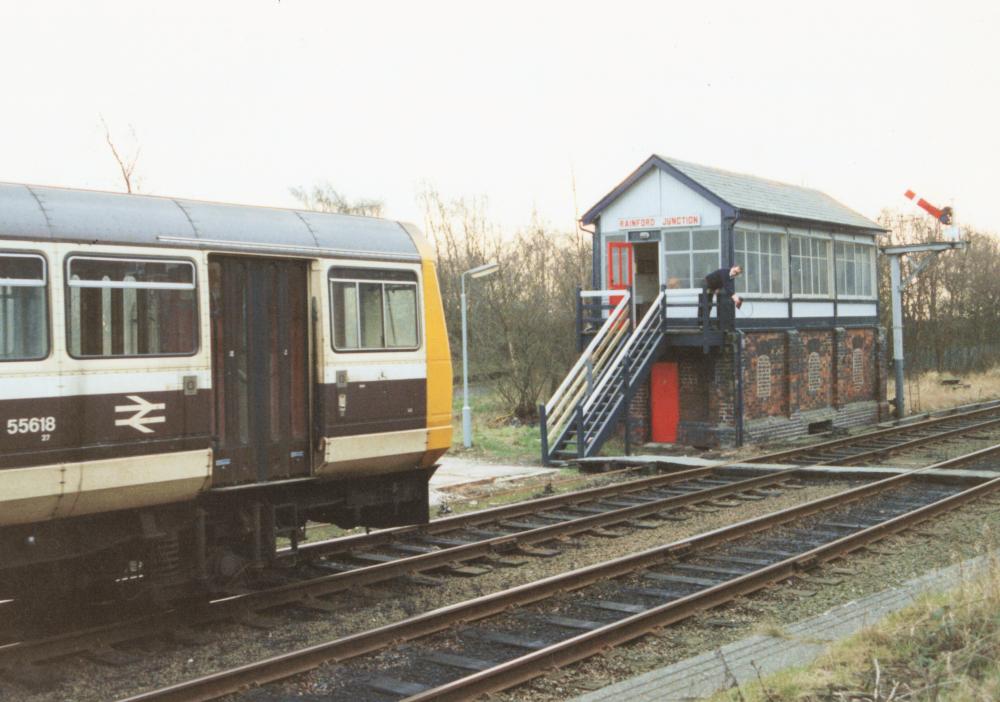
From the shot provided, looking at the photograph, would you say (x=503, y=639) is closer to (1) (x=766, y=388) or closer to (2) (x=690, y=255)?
(2) (x=690, y=255)

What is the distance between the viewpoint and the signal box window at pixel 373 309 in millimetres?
9398

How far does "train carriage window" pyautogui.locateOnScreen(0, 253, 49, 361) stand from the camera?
23.9 ft

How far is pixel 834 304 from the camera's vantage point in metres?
26.5

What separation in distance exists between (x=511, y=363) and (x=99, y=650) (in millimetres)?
23559

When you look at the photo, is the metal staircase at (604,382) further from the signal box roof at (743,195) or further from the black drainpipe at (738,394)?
the signal box roof at (743,195)

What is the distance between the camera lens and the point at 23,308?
739cm

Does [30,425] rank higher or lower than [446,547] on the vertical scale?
higher

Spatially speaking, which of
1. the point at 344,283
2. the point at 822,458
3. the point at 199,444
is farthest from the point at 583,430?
the point at 199,444

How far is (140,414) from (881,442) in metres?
17.0

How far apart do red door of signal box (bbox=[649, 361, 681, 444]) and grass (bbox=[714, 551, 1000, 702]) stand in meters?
15.3

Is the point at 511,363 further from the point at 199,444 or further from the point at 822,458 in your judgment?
the point at 199,444

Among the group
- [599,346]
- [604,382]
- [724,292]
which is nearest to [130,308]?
[604,382]

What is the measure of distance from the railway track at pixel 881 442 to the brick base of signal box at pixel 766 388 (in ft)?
6.93

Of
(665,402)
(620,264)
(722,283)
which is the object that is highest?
(620,264)
